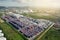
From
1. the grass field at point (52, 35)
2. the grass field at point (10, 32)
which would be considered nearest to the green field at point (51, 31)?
the grass field at point (52, 35)

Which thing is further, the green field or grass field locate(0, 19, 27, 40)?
the green field

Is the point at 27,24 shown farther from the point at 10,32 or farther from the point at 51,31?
the point at 51,31

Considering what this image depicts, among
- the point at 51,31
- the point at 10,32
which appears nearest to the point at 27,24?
the point at 10,32

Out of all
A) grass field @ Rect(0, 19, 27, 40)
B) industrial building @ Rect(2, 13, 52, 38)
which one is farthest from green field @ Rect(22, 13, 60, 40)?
grass field @ Rect(0, 19, 27, 40)

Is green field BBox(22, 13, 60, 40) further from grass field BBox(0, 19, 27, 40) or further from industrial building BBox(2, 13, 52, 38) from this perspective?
grass field BBox(0, 19, 27, 40)

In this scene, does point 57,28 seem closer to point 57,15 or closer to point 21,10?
point 57,15

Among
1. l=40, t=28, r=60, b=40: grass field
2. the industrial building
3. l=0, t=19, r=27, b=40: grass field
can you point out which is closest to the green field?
l=40, t=28, r=60, b=40: grass field

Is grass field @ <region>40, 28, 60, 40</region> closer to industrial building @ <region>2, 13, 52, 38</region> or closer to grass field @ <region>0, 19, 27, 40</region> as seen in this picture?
industrial building @ <region>2, 13, 52, 38</region>

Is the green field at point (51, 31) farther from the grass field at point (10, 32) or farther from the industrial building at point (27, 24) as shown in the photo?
the grass field at point (10, 32)

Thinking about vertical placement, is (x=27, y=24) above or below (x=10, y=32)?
above

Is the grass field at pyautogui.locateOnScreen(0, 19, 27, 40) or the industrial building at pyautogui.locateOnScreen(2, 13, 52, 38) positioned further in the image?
the industrial building at pyautogui.locateOnScreen(2, 13, 52, 38)

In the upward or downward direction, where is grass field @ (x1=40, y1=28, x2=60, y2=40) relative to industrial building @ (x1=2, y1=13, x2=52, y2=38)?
downward
